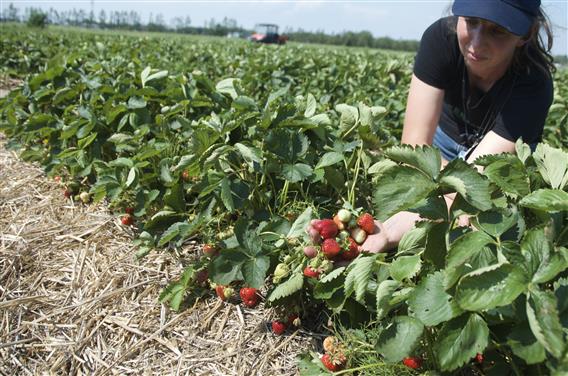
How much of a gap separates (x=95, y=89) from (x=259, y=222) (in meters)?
1.66

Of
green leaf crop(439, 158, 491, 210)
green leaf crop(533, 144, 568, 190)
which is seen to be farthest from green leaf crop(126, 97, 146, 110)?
green leaf crop(533, 144, 568, 190)

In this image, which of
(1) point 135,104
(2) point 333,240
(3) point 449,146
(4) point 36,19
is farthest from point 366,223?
(4) point 36,19

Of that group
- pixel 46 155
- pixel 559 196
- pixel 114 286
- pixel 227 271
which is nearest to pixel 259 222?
pixel 227 271

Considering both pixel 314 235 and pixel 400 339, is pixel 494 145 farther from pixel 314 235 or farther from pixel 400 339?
A: pixel 400 339

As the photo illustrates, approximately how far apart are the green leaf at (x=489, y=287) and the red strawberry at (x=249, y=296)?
93cm

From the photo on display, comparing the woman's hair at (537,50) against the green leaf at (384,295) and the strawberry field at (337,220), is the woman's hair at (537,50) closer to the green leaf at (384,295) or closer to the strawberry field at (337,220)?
the strawberry field at (337,220)

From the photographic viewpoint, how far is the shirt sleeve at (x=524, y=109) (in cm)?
238

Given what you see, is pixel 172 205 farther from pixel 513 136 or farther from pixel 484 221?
pixel 513 136

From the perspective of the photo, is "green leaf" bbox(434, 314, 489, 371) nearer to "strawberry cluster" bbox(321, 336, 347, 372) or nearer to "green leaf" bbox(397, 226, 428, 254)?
"green leaf" bbox(397, 226, 428, 254)

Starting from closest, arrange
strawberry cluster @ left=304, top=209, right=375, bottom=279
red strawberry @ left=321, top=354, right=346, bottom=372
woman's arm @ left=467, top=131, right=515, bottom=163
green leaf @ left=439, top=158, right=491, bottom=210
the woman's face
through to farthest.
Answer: green leaf @ left=439, top=158, right=491, bottom=210 < red strawberry @ left=321, top=354, right=346, bottom=372 < strawberry cluster @ left=304, top=209, right=375, bottom=279 < the woman's face < woman's arm @ left=467, top=131, right=515, bottom=163

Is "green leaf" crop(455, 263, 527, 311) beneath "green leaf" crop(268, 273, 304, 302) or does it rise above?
above

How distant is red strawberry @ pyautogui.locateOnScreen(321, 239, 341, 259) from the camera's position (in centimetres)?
161

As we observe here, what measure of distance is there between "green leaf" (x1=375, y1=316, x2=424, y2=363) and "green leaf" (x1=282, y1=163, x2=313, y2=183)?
0.70 m

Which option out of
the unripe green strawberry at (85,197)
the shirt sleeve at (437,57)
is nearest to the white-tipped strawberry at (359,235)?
the shirt sleeve at (437,57)
